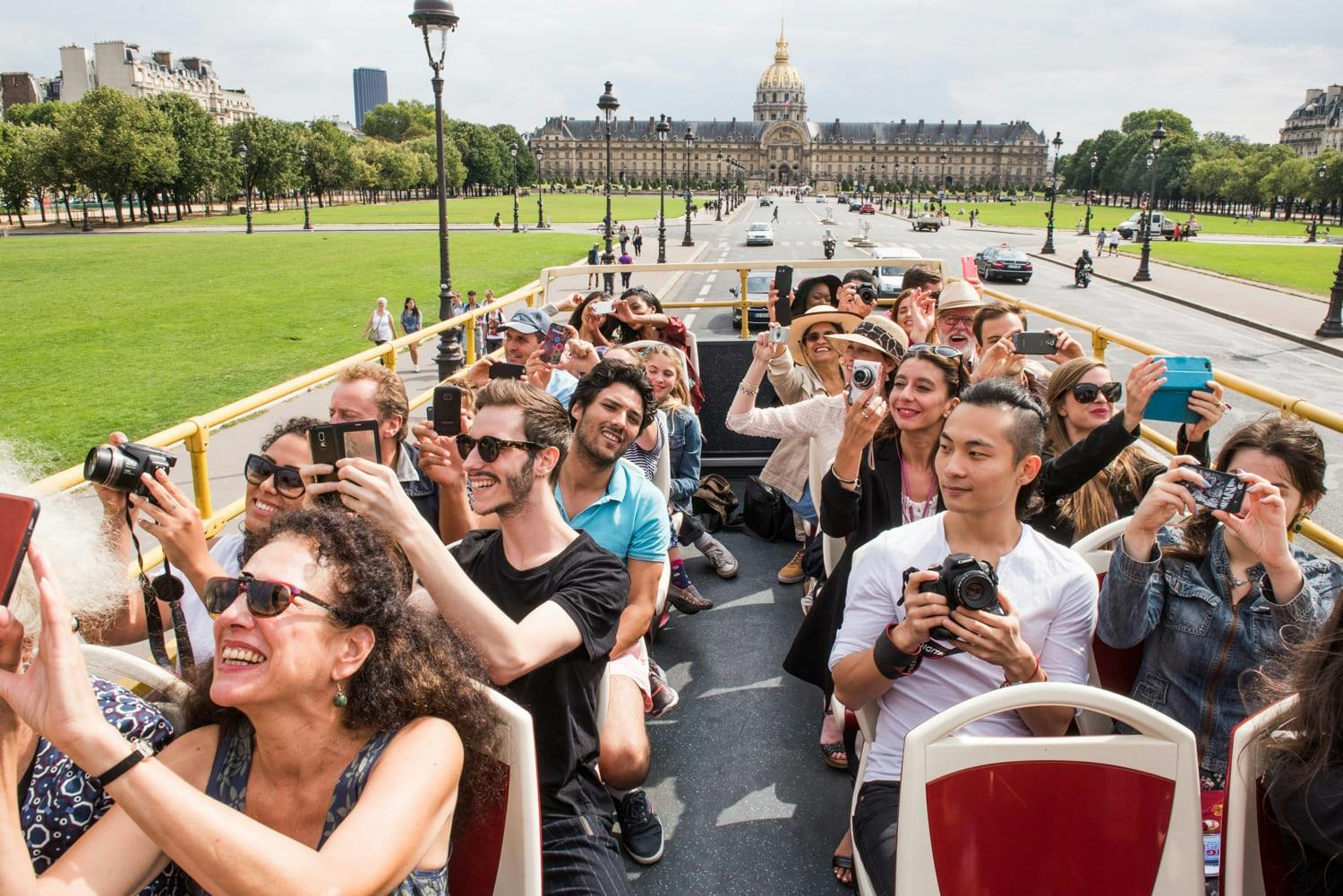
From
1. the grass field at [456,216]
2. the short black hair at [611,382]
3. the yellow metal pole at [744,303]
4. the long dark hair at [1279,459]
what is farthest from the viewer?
the grass field at [456,216]

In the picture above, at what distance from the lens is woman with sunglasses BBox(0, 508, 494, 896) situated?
1734 millimetres

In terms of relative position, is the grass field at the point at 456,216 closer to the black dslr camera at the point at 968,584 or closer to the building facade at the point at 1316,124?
the black dslr camera at the point at 968,584

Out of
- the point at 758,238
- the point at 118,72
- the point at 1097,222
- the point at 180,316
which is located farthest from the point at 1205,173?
the point at 118,72

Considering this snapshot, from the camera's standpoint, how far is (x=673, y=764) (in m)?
4.19

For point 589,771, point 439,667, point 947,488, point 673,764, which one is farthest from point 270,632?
point 673,764

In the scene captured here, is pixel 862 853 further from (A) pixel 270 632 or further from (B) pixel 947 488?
(A) pixel 270 632

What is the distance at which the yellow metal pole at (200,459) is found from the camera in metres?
3.68

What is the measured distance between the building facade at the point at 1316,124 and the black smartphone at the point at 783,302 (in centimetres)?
17711

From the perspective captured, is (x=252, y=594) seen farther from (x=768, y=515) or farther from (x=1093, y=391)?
(x=768, y=515)

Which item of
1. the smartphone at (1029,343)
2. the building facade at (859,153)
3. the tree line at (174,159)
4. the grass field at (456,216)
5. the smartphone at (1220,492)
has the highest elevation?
the building facade at (859,153)

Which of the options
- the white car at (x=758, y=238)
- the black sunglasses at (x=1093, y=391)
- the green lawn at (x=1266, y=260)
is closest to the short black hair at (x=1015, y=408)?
the black sunglasses at (x=1093, y=391)

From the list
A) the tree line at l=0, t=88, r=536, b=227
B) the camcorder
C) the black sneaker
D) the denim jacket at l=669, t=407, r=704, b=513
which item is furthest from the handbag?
the tree line at l=0, t=88, r=536, b=227

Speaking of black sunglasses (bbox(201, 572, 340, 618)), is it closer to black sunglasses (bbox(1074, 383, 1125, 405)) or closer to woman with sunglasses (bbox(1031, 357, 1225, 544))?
woman with sunglasses (bbox(1031, 357, 1225, 544))

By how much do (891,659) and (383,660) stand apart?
1.38 metres
